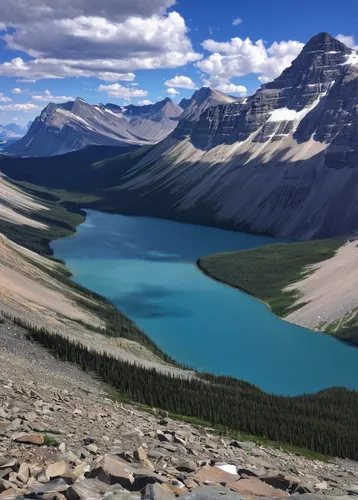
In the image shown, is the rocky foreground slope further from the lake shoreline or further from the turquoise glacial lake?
the lake shoreline

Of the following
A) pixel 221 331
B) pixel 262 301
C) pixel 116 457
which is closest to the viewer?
pixel 116 457

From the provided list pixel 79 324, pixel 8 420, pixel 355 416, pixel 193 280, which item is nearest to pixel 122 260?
pixel 193 280

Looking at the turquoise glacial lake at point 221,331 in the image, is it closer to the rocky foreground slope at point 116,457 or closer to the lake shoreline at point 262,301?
the lake shoreline at point 262,301

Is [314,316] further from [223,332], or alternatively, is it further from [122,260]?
[122,260]

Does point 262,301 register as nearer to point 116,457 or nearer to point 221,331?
point 221,331

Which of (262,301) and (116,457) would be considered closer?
(116,457)

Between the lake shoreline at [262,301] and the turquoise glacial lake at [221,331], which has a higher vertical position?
the lake shoreline at [262,301]

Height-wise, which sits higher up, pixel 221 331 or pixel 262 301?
pixel 262 301

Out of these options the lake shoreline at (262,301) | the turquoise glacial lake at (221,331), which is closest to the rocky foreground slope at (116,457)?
the turquoise glacial lake at (221,331)

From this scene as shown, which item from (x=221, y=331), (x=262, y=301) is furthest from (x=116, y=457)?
(x=262, y=301)
